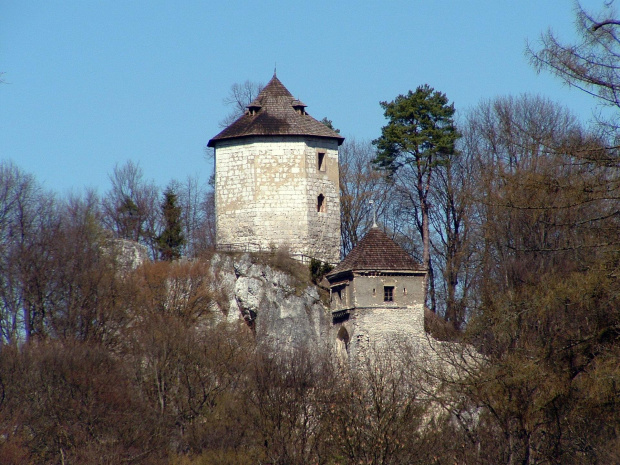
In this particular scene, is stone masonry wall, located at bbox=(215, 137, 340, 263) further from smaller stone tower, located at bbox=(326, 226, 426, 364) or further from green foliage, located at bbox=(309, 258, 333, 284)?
smaller stone tower, located at bbox=(326, 226, 426, 364)

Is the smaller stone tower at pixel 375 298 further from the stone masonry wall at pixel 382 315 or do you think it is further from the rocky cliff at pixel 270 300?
the rocky cliff at pixel 270 300

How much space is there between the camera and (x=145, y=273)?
36031 millimetres

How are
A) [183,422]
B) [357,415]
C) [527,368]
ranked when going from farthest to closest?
1. [183,422]
2. [357,415]
3. [527,368]

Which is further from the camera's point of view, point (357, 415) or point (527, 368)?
point (357, 415)

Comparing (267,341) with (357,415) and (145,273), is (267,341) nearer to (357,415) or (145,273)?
(145,273)

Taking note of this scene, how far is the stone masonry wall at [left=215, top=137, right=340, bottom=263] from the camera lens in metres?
35.8

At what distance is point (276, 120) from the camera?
36.9 meters

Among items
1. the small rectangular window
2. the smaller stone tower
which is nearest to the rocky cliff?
the smaller stone tower

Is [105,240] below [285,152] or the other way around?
below

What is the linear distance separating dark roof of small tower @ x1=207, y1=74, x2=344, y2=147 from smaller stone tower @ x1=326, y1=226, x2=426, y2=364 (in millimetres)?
5111

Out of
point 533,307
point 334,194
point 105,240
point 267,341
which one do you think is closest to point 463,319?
point 334,194

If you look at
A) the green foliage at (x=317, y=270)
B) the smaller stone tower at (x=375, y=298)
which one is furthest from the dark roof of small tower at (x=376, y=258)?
the green foliage at (x=317, y=270)

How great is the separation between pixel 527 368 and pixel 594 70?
4425 mm

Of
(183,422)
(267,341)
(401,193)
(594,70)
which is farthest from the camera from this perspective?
(401,193)
